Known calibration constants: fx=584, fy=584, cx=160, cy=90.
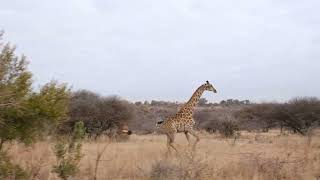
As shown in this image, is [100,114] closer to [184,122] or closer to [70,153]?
[184,122]

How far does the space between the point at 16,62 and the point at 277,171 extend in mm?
6656

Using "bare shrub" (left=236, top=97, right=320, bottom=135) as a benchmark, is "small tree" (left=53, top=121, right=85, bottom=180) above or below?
below

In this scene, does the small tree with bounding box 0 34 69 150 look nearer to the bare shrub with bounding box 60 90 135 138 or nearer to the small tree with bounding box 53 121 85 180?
the small tree with bounding box 53 121 85 180

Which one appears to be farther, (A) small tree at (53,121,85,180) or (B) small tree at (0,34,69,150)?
(A) small tree at (53,121,85,180)

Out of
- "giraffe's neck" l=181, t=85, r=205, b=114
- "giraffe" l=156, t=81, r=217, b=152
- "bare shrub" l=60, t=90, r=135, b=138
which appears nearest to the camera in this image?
"giraffe" l=156, t=81, r=217, b=152

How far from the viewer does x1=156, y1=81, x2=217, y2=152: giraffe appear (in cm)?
1966

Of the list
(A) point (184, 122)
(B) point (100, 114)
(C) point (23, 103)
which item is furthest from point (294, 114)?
(C) point (23, 103)

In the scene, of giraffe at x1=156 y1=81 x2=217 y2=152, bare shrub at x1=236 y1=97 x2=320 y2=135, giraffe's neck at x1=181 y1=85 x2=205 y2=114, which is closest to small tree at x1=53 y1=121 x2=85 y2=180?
giraffe at x1=156 y1=81 x2=217 y2=152

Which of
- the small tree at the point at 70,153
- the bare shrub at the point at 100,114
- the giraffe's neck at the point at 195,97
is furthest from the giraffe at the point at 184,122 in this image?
the bare shrub at the point at 100,114

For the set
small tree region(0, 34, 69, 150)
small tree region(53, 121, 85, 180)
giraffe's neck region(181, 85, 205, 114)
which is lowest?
small tree region(53, 121, 85, 180)

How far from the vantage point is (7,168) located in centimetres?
1032

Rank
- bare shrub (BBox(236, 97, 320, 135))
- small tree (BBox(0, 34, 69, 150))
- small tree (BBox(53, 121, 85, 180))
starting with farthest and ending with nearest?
1. bare shrub (BBox(236, 97, 320, 135))
2. small tree (BBox(53, 121, 85, 180))
3. small tree (BBox(0, 34, 69, 150))

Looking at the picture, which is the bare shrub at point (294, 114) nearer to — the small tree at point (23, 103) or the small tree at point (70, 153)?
the small tree at point (70, 153)

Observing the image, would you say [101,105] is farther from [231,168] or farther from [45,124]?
[45,124]
